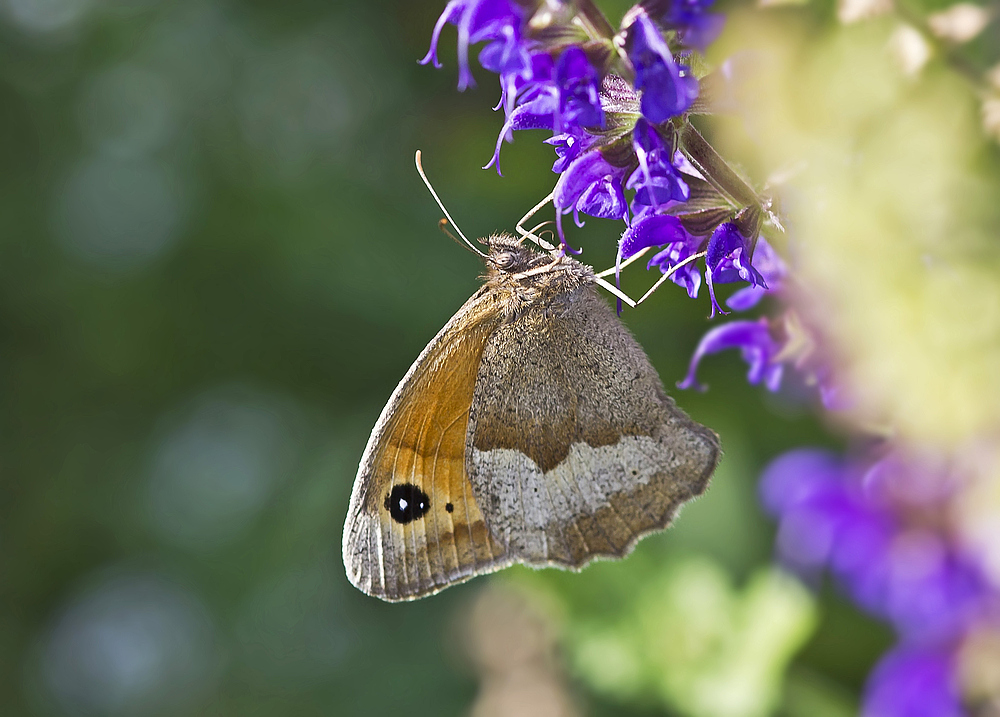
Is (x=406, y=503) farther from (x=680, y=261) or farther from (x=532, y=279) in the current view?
(x=680, y=261)

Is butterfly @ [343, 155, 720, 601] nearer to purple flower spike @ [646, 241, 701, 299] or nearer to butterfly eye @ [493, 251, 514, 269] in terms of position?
butterfly eye @ [493, 251, 514, 269]

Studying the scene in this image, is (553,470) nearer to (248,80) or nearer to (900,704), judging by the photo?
(900,704)

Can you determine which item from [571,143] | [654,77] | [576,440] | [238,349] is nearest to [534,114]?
[571,143]

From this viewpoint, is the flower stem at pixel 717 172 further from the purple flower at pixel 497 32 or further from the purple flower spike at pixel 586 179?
the purple flower at pixel 497 32

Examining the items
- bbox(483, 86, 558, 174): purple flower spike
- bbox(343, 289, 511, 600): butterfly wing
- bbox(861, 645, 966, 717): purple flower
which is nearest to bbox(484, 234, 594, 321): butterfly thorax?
bbox(343, 289, 511, 600): butterfly wing

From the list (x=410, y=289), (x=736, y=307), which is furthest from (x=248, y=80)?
(x=736, y=307)

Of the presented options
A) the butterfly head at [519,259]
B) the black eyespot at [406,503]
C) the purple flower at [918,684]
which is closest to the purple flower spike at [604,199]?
the butterfly head at [519,259]
